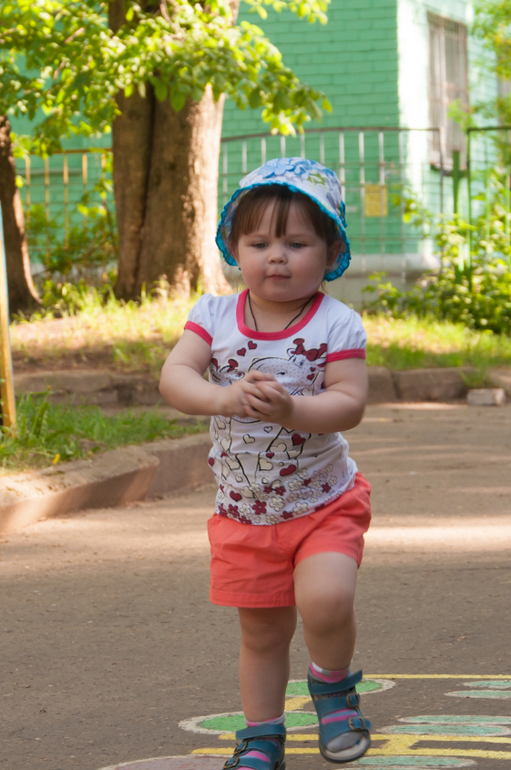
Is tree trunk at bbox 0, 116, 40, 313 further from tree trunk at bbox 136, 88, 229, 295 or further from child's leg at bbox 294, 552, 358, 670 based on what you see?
child's leg at bbox 294, 552, 358, 670

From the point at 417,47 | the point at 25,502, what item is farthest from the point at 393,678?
the point at 417,47

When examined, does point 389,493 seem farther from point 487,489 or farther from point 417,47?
point 417,47

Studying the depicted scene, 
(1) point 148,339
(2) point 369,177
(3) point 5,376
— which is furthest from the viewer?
(2) point 369,177

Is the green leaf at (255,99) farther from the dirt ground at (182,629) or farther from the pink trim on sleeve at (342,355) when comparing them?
the pink trim on sleeve at (342,355)

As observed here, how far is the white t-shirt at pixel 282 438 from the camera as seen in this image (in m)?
2.30

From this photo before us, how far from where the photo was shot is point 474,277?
1241 cm

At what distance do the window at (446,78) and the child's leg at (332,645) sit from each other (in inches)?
556

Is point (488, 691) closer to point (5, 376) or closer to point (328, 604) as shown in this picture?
point (328, 604)

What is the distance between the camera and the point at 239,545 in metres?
2.32

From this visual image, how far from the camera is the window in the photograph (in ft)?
53.3

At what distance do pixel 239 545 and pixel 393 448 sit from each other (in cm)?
489

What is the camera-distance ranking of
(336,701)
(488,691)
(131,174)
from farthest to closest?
1. (131,174)
2. (488,691)
3. (336,701)

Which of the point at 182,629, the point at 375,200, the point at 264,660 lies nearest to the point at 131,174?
the point at 375,200

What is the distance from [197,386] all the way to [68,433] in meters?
3.60
